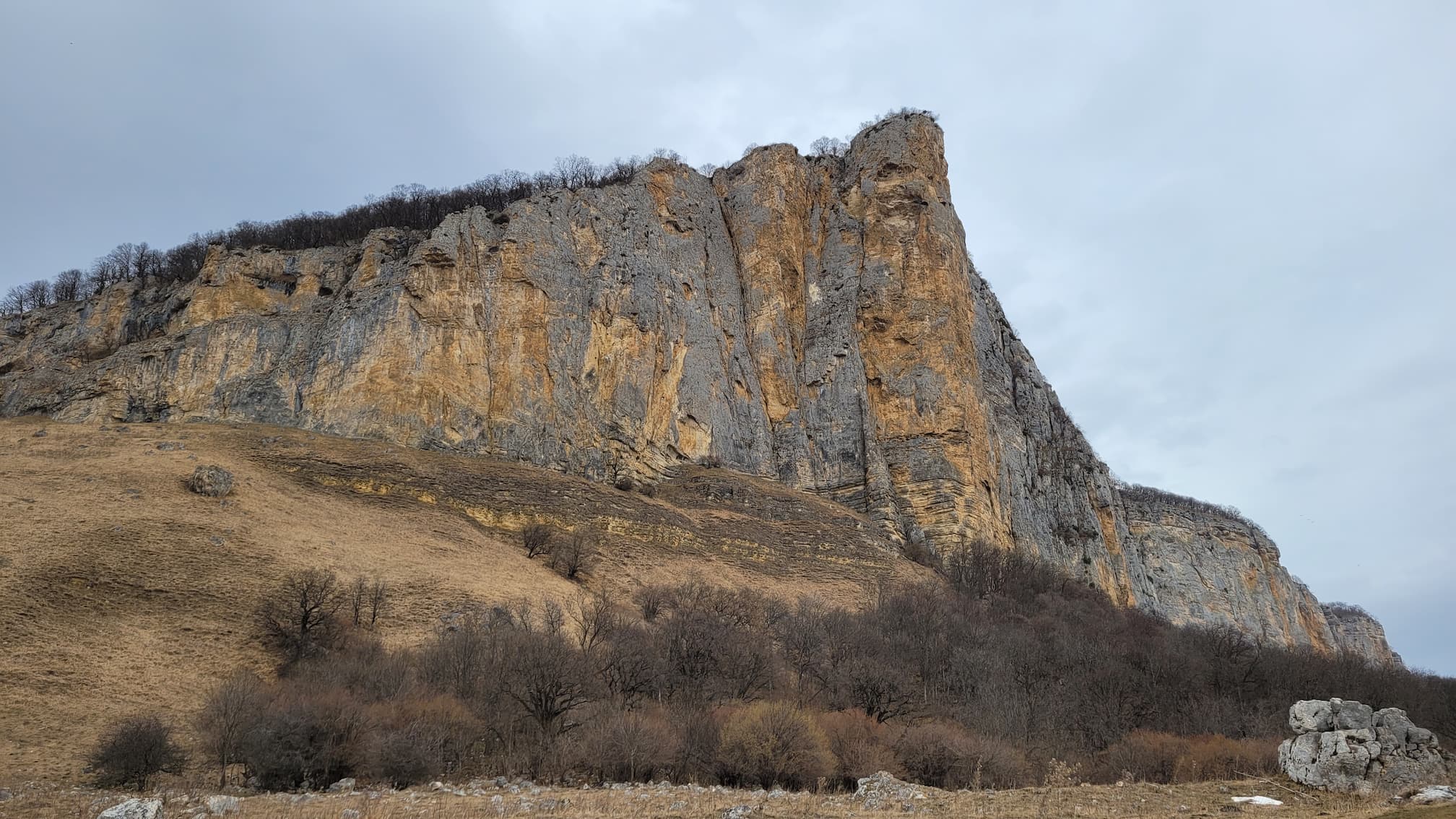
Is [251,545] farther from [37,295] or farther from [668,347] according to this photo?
[37,295]

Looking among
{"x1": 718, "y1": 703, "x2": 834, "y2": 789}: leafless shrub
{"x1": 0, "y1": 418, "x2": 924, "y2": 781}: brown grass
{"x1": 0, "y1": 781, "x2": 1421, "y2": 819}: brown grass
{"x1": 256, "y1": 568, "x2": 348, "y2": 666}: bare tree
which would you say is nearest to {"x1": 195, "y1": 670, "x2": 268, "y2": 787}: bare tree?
{"x1": 0, "y1": 781, "x2": 1421, "y2": 819}: brown grass

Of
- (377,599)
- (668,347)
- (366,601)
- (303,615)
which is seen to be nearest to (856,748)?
(377,599)

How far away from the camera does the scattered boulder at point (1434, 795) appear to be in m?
12.1

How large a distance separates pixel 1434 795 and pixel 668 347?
38872 millimetres

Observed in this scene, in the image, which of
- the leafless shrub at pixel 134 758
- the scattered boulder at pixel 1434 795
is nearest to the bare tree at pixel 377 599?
the leafless shrub at pixel 134 758

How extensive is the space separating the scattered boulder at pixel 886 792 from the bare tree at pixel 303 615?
46.4 feet

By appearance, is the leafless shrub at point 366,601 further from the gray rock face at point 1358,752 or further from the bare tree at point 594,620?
the gray rock face at point 1358,752

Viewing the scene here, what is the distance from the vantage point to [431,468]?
3512 cm

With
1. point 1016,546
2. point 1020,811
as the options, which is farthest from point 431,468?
point 1016,546

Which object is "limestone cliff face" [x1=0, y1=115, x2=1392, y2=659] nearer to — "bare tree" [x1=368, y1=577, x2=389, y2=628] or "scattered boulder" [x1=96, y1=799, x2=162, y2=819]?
"bare tree" [x1=368, y1=577, x2=389, y2=628]

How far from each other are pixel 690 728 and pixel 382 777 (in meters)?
5.52

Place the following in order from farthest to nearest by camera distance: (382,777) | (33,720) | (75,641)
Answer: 1. (75,641)
2. (33,720)
3. (382,777)

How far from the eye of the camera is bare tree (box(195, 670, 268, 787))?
49.0 ft

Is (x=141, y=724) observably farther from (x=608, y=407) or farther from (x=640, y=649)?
(x=608, y=407)
